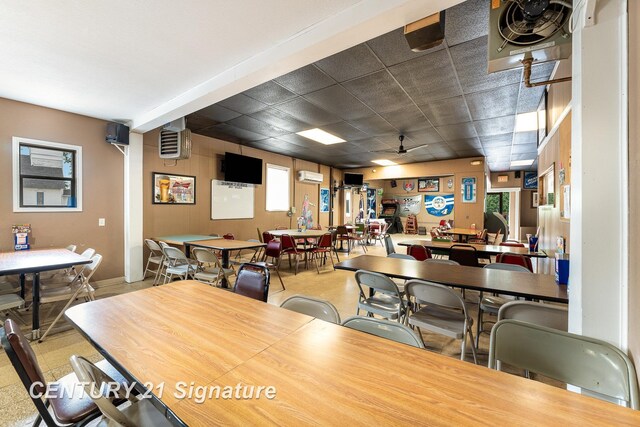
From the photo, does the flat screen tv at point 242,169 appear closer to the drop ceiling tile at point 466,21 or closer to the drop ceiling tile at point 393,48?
the drop ceiling tile at point 393,48

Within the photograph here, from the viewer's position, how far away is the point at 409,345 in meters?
1.21

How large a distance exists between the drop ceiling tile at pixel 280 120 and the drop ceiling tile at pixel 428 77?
6.58 ft

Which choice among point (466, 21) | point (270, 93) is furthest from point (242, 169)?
point (466, 21)

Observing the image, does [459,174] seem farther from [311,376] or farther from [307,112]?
[311,376]

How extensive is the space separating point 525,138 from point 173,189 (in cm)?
763

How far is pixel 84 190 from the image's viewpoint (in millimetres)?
4285

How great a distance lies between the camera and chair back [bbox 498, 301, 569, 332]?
5.29 ft

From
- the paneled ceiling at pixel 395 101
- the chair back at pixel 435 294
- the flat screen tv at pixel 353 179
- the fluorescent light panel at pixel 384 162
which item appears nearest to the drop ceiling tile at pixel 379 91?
the paneled ceiling at pixel 395 101

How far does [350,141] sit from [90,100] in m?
4.64

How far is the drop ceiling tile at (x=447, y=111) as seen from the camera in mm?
3956

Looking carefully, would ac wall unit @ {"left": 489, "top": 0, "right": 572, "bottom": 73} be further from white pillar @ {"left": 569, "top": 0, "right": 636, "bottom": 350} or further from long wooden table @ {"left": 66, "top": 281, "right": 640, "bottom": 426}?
long wooden table @ {"left": 66, "top": 281, "right": 640, "bottom": 426}

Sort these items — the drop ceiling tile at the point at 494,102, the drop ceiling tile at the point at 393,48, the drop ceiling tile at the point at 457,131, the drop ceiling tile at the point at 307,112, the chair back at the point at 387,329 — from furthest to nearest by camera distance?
the drop ceiling tile at the point at 457,131
the drop ceiling tile at the point at 307,112
the drop ceiling tile at the point at 494,102
the drop ceiling tile at the point at 393,48
the chair back at the point at 387,329

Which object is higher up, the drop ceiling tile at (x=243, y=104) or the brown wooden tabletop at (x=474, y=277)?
the drop ceiling tile at (x=243, y=104)

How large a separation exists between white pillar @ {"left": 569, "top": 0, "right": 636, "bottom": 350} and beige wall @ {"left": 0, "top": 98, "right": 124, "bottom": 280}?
19.2 ft
